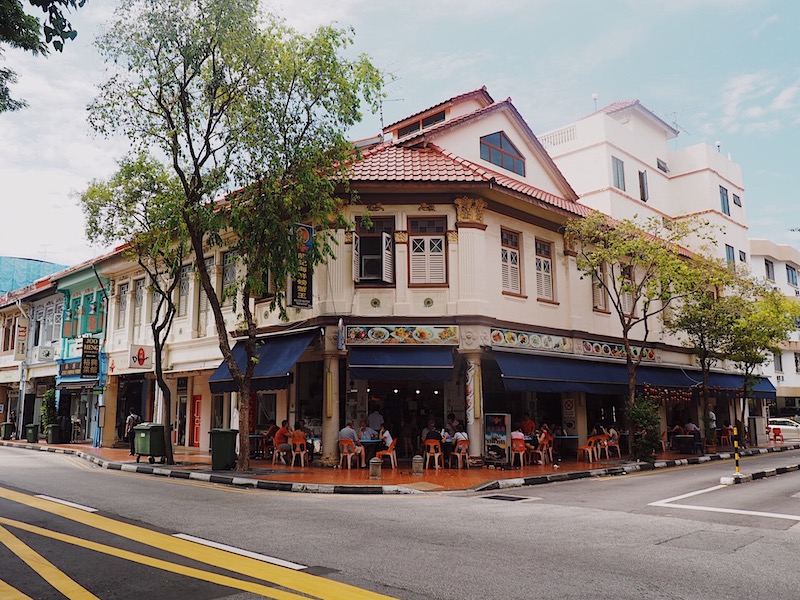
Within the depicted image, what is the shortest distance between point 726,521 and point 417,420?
11.2m

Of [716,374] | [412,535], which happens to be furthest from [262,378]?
[716,374]

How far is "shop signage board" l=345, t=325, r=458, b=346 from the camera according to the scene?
17297 mm

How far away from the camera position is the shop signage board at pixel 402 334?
1730 cm

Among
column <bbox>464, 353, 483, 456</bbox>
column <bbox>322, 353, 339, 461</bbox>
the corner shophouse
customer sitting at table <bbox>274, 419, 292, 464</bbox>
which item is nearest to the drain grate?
column <bbox>464, 353, 483, 456</bbox>

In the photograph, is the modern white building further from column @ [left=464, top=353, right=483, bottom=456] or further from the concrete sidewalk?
column @ [left=464, top=353, right=483, bottom=456]

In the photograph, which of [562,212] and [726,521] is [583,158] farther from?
[726,521]

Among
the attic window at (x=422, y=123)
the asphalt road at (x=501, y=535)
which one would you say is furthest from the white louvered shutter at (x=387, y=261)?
the attic window at (x=422, y=123)

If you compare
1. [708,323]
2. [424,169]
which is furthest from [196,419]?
[708,323]

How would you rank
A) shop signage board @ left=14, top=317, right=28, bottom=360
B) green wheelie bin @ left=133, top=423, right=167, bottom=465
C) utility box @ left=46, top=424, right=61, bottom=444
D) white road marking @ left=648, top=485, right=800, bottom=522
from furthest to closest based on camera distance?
shop signage board @ left=14, top=317, right=28, bottom=360
utility box @ left=46, top=424, right=61, bottom=444
green wheelie bin @ left=133, top=423, right=167, bottom=465
white road marking @ left=648, top=485, right=800, bottom=522

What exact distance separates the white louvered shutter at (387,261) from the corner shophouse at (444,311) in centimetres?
5

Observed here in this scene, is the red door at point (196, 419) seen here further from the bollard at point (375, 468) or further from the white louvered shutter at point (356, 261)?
the bollard at point (375, 468)

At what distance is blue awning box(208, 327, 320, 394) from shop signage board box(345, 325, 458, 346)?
1.07 m

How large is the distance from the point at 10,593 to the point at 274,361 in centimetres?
1217

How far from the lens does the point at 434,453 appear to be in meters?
16.8
